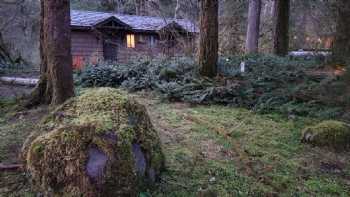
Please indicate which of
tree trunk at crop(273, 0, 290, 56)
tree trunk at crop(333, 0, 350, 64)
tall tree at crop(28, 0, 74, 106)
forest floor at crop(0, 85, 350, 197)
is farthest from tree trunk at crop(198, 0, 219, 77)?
tree trunk at crop(273, 0, 290, 56)

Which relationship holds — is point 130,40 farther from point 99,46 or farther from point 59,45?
point 59,45

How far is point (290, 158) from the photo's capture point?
4.15m

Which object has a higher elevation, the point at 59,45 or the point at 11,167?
the point at 59,45

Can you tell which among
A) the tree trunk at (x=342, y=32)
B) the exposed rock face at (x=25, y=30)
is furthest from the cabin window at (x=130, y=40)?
the tree trunk at (x=342, y=32)

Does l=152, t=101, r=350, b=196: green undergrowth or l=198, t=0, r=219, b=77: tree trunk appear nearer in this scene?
l=152, t=101, r=350, b=196: green undergrowth

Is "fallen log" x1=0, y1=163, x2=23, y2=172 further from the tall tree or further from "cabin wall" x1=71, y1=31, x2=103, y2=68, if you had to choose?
"cabin wall" x1=71, y1=31, x2=103, y2=68

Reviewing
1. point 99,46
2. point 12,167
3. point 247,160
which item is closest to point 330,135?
point 247,160

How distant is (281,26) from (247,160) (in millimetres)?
9105

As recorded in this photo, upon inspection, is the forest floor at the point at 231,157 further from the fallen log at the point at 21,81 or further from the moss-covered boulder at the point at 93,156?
the fallen log at the point at 21,81

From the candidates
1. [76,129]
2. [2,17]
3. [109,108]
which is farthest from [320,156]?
[2,17]

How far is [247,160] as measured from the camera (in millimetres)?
4039

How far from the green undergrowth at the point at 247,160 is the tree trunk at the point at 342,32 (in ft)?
12.7

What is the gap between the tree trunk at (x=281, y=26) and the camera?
11938mm

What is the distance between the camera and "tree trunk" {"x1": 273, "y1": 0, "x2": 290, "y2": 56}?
470 inches
